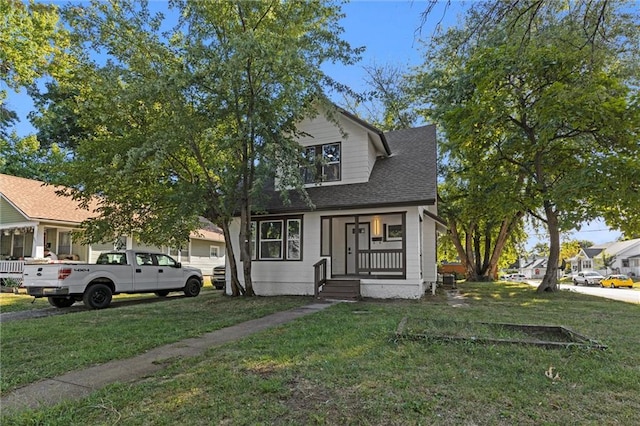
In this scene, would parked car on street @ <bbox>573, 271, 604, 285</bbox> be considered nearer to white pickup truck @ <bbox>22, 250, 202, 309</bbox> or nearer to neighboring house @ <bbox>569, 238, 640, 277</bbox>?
neighboring house @ <bbox>569, 238, 640, 277</bbox>

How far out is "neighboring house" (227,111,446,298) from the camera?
11.6 m

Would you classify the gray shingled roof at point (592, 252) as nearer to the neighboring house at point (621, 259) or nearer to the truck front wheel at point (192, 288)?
the neighboring house at point (621, 259)

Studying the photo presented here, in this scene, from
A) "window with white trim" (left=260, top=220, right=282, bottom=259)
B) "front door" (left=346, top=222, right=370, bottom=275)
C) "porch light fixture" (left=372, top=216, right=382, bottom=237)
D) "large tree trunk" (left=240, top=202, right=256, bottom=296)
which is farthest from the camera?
"front door" (left=346, top=222, right=370, bottom=275)

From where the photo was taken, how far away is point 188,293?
45.6ft

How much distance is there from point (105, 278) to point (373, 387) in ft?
32.7

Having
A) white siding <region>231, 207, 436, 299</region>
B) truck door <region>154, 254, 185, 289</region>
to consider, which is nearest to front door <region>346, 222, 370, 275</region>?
white siding <region>231, 207, 436, 299</region>

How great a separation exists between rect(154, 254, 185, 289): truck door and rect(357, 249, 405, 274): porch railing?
6.49 m

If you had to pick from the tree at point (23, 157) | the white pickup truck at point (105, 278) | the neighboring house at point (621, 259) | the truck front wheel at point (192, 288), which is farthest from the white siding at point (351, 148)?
the neighboring house at point (621, 259)

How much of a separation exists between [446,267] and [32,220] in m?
25.3

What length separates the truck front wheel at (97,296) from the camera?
10445 millimetres

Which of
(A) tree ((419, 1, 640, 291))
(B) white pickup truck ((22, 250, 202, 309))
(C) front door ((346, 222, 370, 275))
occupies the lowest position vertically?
(B) white pickup truck ((22, 250, 202, 309))

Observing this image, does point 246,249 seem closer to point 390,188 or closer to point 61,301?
point 390,188

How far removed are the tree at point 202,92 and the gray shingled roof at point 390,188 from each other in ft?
6.73

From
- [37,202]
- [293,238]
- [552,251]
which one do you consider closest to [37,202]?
[37,202]
